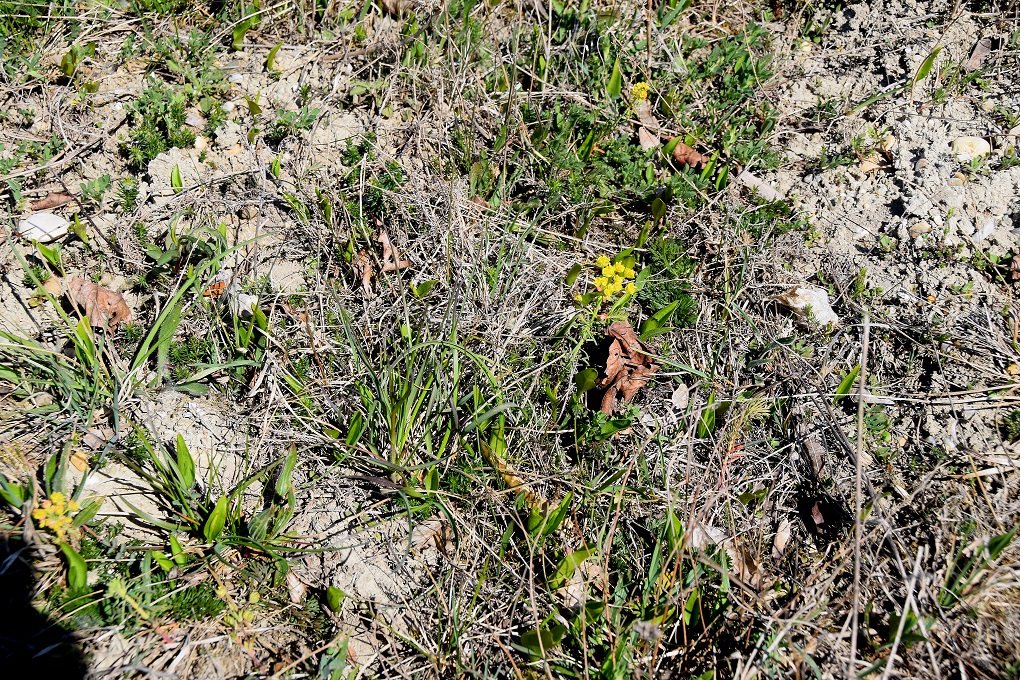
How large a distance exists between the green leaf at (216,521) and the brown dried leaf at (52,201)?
1.56 meters

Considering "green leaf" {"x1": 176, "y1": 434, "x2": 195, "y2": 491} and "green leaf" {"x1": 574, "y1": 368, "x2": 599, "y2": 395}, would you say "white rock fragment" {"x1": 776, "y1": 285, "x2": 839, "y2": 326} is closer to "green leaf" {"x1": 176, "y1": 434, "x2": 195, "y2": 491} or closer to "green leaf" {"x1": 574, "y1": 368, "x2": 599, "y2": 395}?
"green leaf" {"x1": 574, "y1": 368, "x2": 599, "y2": 395}

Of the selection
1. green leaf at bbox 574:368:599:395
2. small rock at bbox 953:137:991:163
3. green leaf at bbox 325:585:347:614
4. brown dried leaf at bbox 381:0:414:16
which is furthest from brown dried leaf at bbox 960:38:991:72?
green leaf at bbox 325:585:347:614

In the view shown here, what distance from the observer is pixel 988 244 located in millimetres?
3027

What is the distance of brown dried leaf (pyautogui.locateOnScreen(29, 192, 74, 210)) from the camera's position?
9.52 ft

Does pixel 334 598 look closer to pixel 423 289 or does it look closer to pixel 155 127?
pixel 423 289

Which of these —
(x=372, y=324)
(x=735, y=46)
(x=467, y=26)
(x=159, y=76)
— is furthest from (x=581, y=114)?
(x=159, y=76)

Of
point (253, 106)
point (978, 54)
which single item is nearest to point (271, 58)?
point (253, 106)

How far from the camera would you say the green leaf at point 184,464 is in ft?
7.49

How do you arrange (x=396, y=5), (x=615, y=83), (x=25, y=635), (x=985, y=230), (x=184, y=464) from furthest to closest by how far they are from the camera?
(x=396, y=5) < (x=615, y=83) < (x=985, y=230) < (x=184, y=464) < (x=25, y=635)

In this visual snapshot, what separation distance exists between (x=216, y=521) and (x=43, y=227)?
152cm

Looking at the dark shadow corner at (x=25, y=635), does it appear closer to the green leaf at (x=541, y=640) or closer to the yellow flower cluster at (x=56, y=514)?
the yellow flower cluster at (x=56, y=514)

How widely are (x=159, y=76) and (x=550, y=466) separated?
2.59 metres

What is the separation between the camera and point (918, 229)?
3086 mm

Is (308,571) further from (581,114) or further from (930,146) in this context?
(930,146)
